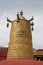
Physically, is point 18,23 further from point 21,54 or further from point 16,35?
point 21,54

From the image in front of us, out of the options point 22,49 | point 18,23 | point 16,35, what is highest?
point 18,23

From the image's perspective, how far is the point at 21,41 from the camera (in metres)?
14.5

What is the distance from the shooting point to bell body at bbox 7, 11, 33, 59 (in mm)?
14354

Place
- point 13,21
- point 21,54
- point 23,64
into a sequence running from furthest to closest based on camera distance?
point 13,21
point 21,54
point 23,64

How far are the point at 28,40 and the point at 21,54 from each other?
1.24m

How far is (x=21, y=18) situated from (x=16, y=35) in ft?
4.63

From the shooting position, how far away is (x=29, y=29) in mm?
15023

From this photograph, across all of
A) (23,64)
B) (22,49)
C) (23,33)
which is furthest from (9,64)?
(23,33)

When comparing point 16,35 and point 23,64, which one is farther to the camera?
point 16,35

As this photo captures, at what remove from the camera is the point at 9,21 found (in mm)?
15375

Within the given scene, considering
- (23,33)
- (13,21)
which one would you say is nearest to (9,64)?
(23,33)

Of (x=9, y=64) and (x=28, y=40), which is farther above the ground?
(x=28, y=40)

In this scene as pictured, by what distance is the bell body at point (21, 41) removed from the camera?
1435 centimetres

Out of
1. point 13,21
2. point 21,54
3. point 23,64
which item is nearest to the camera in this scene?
point 23,64
